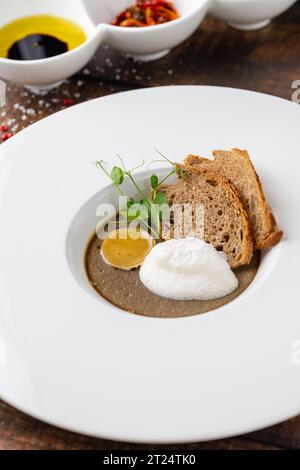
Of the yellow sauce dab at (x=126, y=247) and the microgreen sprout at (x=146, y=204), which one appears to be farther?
the microgreen sprout at (x=146, y=204)

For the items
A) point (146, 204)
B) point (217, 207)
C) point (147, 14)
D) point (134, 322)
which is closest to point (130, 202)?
point (146, 204)

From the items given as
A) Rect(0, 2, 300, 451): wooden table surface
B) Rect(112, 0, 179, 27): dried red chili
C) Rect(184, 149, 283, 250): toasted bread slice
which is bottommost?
Rect(0, 2, 300, 451): wooden table surface

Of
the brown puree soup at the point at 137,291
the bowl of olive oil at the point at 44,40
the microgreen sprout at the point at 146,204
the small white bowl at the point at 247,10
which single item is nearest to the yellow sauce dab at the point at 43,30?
the bowl of olive oil at the point at 44,40

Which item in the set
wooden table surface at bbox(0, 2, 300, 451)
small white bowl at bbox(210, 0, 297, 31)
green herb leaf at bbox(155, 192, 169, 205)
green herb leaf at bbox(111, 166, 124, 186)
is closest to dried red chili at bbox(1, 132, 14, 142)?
wooden table surface at bbox(0, 2, 300, 451)

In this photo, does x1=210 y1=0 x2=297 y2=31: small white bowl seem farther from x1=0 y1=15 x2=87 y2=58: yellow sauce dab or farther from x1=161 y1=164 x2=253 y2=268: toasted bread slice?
x1=161 y1=164 x2=253 y2=268: toasted bread slice

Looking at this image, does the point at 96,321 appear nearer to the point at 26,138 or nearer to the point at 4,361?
the point at 4,361

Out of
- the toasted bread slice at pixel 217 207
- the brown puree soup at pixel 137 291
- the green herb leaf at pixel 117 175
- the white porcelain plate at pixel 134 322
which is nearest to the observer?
the white porcelain plate at pixel 134 322

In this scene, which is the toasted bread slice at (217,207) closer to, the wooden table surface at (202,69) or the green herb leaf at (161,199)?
the green herb leaf at (161,199)

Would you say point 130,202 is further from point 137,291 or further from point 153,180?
point 137,291
